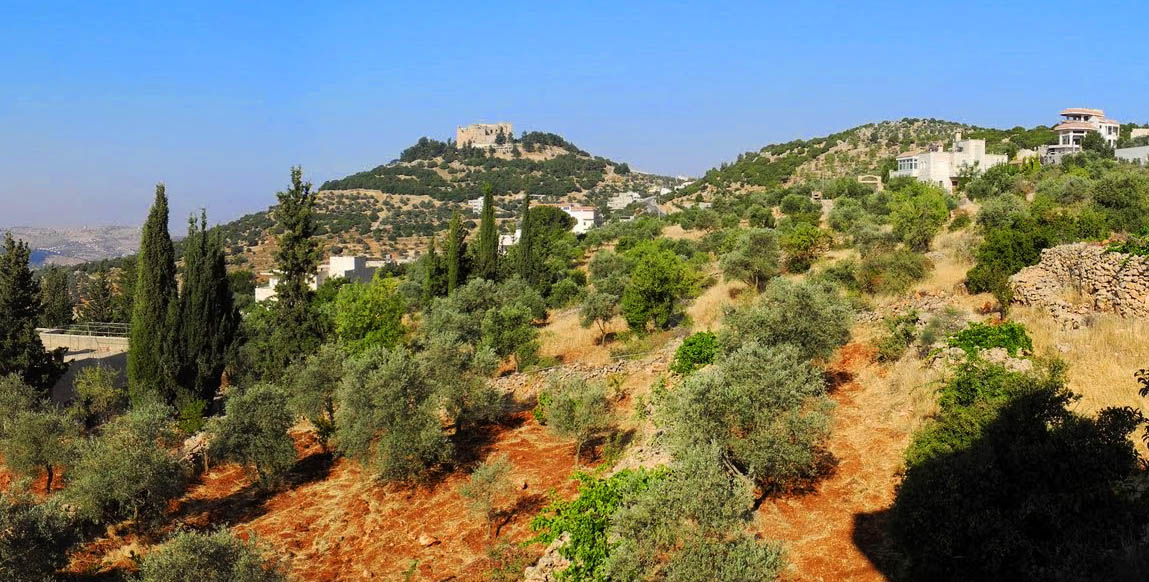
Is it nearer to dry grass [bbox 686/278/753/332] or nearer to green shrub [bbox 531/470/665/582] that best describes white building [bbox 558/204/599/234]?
dry grass [bbox 686/278/753/332]

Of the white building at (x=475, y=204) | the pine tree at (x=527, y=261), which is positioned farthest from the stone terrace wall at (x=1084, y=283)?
the white building at (x=475, y=204)

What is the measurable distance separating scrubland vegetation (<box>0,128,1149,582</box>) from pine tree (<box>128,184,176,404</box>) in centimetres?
11

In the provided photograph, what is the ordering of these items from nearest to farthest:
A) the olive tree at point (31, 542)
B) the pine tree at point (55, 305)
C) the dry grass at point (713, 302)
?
1. the olive tree at point (31, 542)
2. the dry grass at point (713, 302)
3. the pine tree at point (55, 305)

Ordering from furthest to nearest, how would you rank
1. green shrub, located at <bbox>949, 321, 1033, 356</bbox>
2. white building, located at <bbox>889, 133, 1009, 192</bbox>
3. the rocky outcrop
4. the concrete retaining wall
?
1. white building, located at <bbox>889, 133, 1009, 192</bbox>
2. the concrete retaining wall
3. green shrub, located at <bbox>949, 321, 1033, 356</bbox>
4. the rocky outcrop

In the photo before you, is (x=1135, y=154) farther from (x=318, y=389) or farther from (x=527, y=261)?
(x=318, y=389)

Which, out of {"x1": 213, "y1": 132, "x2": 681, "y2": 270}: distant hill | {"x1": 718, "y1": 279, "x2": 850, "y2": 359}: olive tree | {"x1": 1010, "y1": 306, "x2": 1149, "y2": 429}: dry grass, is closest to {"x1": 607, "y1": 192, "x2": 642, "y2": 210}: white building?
{"x1": 213, "y1": 132, "x2": 681, "y2": 270}: distant hill

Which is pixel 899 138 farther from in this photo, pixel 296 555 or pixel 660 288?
pixel 296 555

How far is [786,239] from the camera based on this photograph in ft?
98.6

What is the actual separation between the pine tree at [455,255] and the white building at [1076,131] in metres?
44.9

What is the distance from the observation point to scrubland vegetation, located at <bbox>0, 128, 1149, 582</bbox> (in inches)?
308

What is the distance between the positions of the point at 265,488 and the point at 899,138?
85.0 m

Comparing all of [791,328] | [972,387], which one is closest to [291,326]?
[791,328]

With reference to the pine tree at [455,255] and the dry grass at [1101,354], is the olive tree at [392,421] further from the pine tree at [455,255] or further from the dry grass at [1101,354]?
the pine tree at [455,255]

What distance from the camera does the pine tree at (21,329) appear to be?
2573 cm
